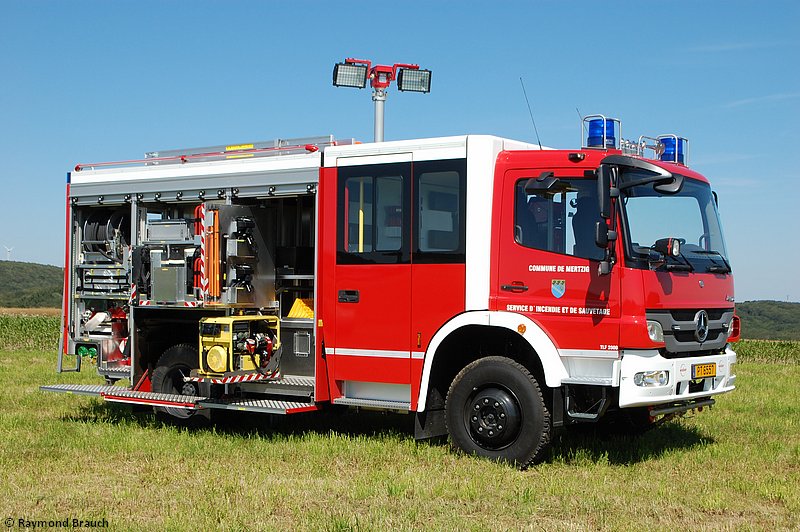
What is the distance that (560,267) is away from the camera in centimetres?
935

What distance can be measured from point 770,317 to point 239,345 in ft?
276

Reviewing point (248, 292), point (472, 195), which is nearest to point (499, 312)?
point (472, 195)

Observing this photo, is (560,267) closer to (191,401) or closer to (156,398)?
(191,401)

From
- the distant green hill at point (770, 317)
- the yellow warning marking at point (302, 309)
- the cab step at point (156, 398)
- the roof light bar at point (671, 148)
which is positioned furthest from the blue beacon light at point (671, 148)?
the distant green hill at point (770, 317)

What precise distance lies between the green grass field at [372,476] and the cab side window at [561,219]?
6.63 ft

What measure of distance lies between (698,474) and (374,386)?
131 inches

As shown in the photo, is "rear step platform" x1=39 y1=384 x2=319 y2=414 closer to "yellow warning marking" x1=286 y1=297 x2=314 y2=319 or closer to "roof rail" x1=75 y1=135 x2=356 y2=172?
"yellow warning marking" x1=286 y1=297 x2=314 y2=319

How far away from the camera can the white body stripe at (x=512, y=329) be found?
928 centimetres

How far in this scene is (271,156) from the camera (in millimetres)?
11445

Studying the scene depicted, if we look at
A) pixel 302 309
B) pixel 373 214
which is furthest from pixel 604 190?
pixel 302 309

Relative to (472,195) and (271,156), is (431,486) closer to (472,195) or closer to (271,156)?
(472,195)

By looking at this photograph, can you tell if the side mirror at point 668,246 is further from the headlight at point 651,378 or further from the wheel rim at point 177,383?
the wheel rim at point 177,383

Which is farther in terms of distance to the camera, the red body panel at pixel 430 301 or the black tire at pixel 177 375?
the black tire at pixel 177 375

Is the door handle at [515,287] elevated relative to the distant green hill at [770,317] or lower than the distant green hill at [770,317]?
elevated
